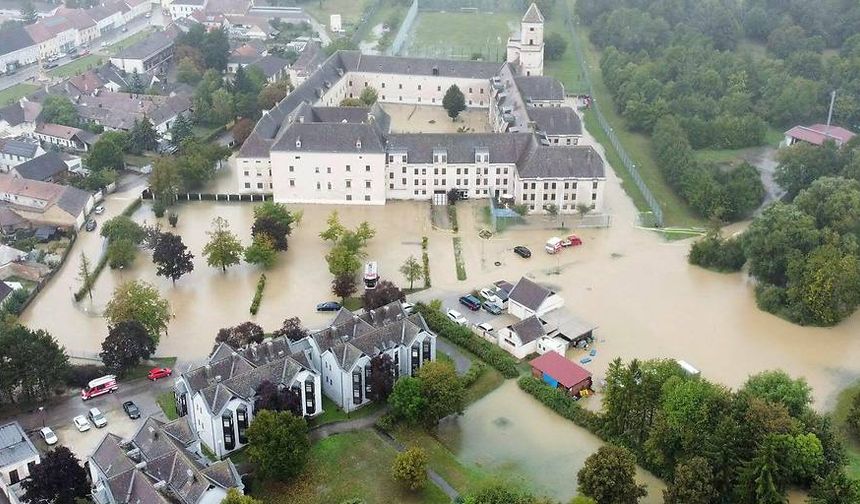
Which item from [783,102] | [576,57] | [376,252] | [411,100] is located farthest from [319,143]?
[576,57]

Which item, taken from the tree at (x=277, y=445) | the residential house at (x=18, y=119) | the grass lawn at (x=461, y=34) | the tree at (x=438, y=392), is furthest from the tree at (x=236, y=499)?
the grass lawn at (x=461, y=34)

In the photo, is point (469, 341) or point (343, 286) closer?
point (469, 341)

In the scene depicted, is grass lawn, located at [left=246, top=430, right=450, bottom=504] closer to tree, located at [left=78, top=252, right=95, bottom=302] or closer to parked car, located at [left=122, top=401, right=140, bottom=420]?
parked car, located at [left=122, top=401, right=140, bottom=420]

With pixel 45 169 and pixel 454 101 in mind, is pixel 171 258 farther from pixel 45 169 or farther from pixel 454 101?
pixel 454 101

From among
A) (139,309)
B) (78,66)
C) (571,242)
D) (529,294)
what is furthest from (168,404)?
(78,66)

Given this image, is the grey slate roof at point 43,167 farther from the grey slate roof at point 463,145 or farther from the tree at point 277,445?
the tree at point 277,445

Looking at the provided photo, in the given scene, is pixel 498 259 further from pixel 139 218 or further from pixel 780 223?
pixel 139 218

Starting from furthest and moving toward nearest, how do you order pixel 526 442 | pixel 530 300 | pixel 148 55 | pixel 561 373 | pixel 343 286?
pixel 148 55
pixel 343 286
pixel 530 300
pixel 561 373
pixel 526 442
